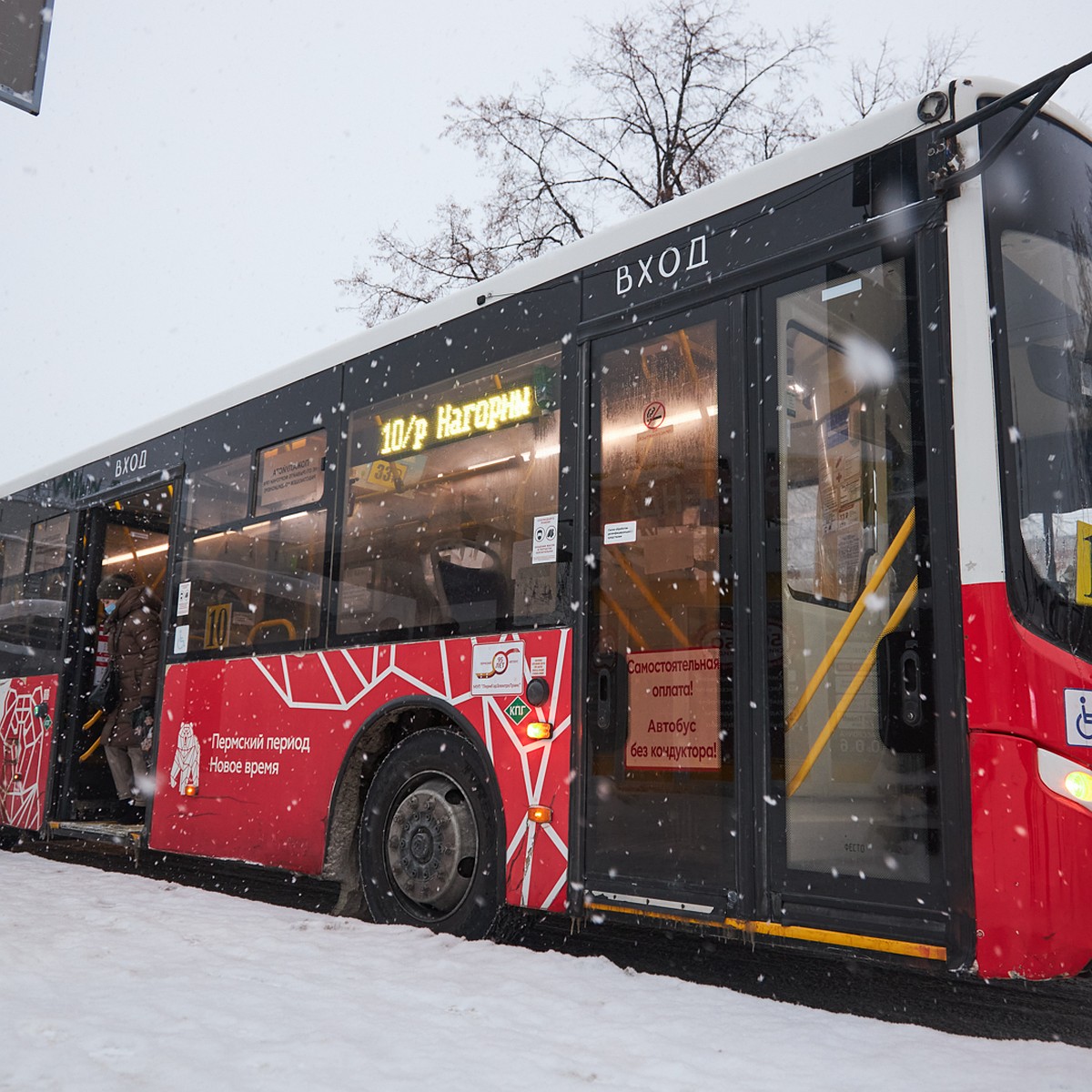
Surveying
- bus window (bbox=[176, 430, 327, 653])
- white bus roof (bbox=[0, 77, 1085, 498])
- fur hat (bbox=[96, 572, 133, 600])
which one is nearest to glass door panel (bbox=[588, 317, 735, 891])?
white bus roof (bbox=[0, 77, 1085, 498])

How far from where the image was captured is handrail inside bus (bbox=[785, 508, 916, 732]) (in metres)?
3.67

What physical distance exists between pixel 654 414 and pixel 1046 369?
4.88 ft

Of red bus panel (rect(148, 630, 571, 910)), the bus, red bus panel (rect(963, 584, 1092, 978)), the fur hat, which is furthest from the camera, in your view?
the fur hat

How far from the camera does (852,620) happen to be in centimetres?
379

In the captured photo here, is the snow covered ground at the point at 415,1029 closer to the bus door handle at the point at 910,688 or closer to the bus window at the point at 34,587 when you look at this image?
the bus door handle at the point at 910,688

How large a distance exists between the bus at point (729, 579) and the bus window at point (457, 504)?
2cm

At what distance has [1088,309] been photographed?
3.91 meters

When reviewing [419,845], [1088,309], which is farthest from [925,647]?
[419,845]

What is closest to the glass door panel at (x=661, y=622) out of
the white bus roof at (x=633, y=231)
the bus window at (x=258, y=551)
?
the white bus roof at (x=633, y=231)

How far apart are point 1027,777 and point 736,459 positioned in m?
1.53

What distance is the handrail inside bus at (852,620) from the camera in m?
3.67

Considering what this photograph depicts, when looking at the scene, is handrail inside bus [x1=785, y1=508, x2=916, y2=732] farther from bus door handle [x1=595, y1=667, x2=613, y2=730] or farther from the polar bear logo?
the polar bear logo

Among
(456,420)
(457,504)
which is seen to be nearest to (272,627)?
(457,504)

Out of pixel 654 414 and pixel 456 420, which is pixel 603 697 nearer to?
pixel 654 414
